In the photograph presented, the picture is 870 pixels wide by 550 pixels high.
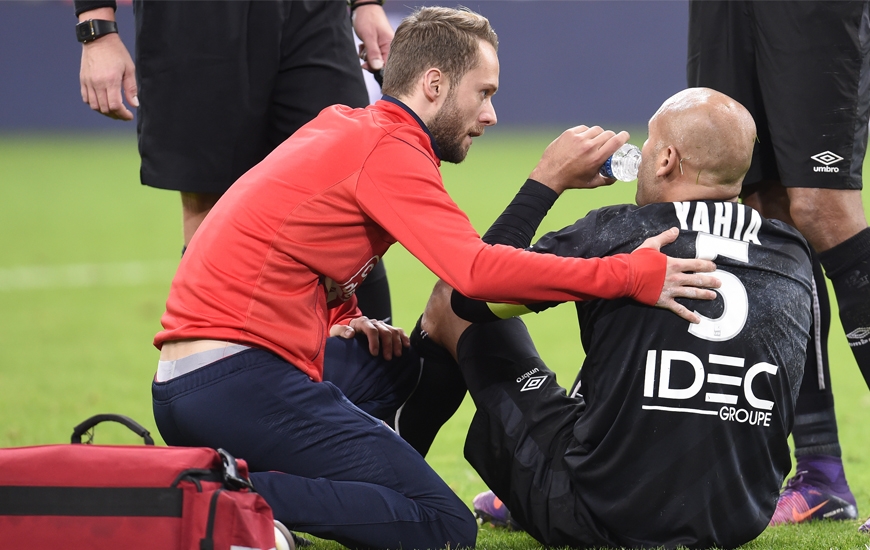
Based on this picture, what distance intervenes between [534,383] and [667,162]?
2.08 feet

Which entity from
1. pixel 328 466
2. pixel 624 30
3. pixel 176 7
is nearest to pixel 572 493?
pixel 328 466

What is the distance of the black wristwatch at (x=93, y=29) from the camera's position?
10.5 ft

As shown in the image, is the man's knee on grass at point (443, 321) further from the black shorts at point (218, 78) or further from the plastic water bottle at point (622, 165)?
the black shorts at point (218, 78)

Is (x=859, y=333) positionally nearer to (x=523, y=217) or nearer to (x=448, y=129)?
(x=523, y=217)

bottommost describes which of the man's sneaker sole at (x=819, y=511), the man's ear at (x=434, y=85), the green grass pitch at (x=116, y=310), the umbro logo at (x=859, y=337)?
the green grass pitch at (x=116, y=310)

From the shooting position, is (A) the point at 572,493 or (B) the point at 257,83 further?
(B) the point at 257,83

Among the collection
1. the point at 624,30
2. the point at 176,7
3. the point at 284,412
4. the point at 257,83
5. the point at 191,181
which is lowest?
the point at 624,30

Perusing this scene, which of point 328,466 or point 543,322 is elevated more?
point 328,466

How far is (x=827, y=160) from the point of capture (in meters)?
3.00

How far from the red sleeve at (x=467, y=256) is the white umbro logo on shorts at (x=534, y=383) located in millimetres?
296

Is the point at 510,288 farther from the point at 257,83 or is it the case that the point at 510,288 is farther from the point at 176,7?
the point at 176,7

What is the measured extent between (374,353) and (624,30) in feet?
→ 62.1

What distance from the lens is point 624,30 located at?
20.8 meters

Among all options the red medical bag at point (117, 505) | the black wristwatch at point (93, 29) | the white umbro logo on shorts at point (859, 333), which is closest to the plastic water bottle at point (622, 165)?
the white umbro logo on shorts at point (859, 333)
